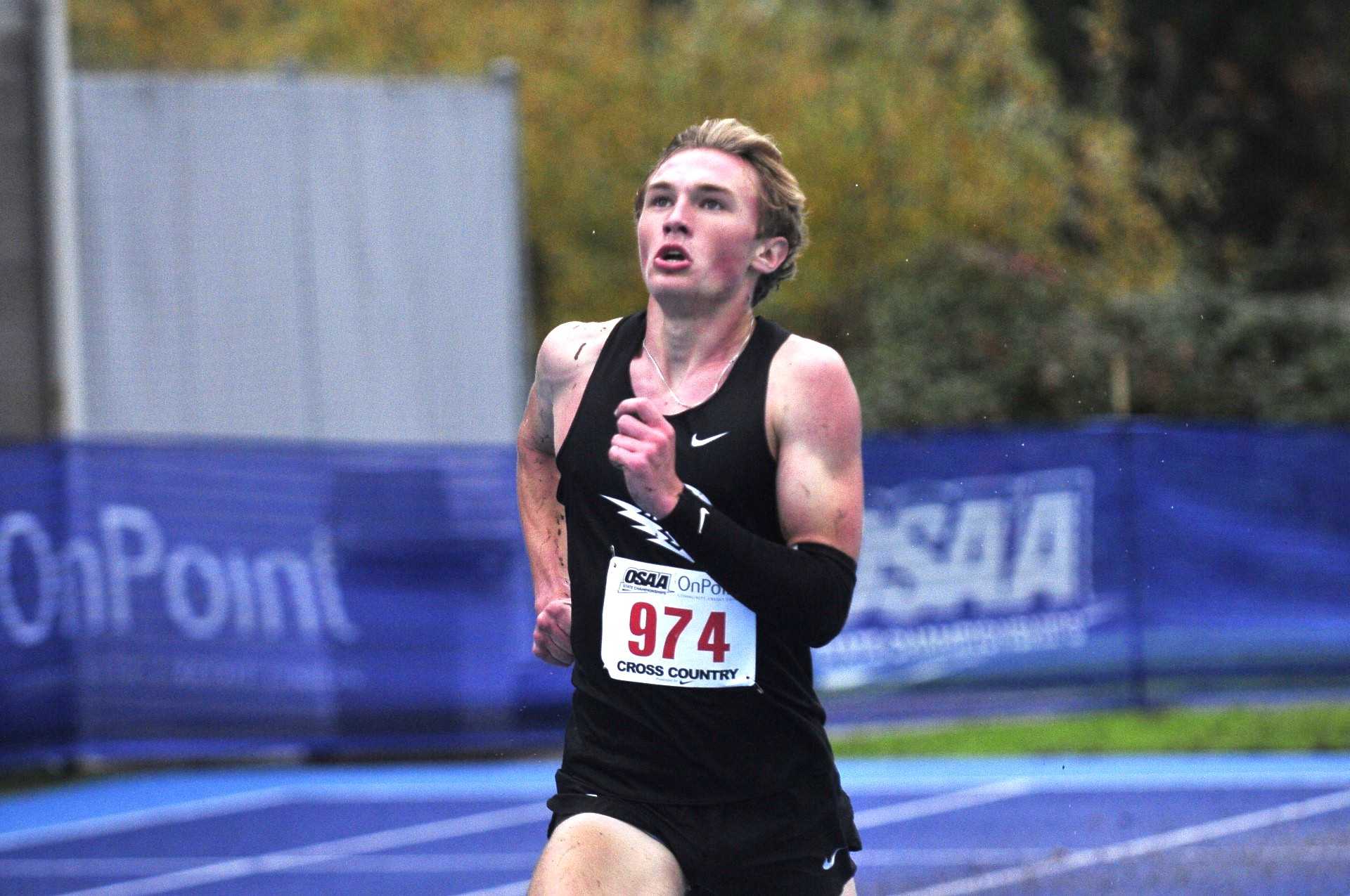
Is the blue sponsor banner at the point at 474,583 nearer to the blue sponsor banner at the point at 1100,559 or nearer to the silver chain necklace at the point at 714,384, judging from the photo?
the blue sponsor banner at the point at 1100,559

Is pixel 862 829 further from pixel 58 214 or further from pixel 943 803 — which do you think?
pixel 58 214

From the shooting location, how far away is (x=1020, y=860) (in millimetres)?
8359

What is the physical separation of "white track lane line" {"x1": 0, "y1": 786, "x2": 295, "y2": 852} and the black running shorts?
683 cm

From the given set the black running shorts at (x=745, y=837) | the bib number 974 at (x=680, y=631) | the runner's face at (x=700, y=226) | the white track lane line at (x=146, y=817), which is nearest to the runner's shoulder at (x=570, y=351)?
the runner's face at (x=700, y=226)

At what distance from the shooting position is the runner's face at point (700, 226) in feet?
11.8

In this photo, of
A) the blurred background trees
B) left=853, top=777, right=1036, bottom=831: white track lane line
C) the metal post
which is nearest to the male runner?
left=853, top=777, right=1036, bottom=831: white track lane line

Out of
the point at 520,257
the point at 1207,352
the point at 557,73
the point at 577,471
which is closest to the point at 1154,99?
the point at 1207,352

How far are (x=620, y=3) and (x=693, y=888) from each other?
2548 cm

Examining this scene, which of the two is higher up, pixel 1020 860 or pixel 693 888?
pixel 693 888

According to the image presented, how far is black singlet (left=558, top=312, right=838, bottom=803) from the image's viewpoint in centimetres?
352

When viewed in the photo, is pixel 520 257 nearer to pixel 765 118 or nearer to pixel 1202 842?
pixel 1202 842

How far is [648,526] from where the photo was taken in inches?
141

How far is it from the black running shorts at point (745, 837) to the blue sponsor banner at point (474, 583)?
799cm

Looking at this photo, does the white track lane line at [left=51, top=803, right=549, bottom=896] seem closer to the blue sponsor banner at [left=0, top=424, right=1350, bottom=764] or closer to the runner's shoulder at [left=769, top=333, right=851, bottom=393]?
the blue sponsor banner at [left=0, top=424, right=1350, bottom=764]
